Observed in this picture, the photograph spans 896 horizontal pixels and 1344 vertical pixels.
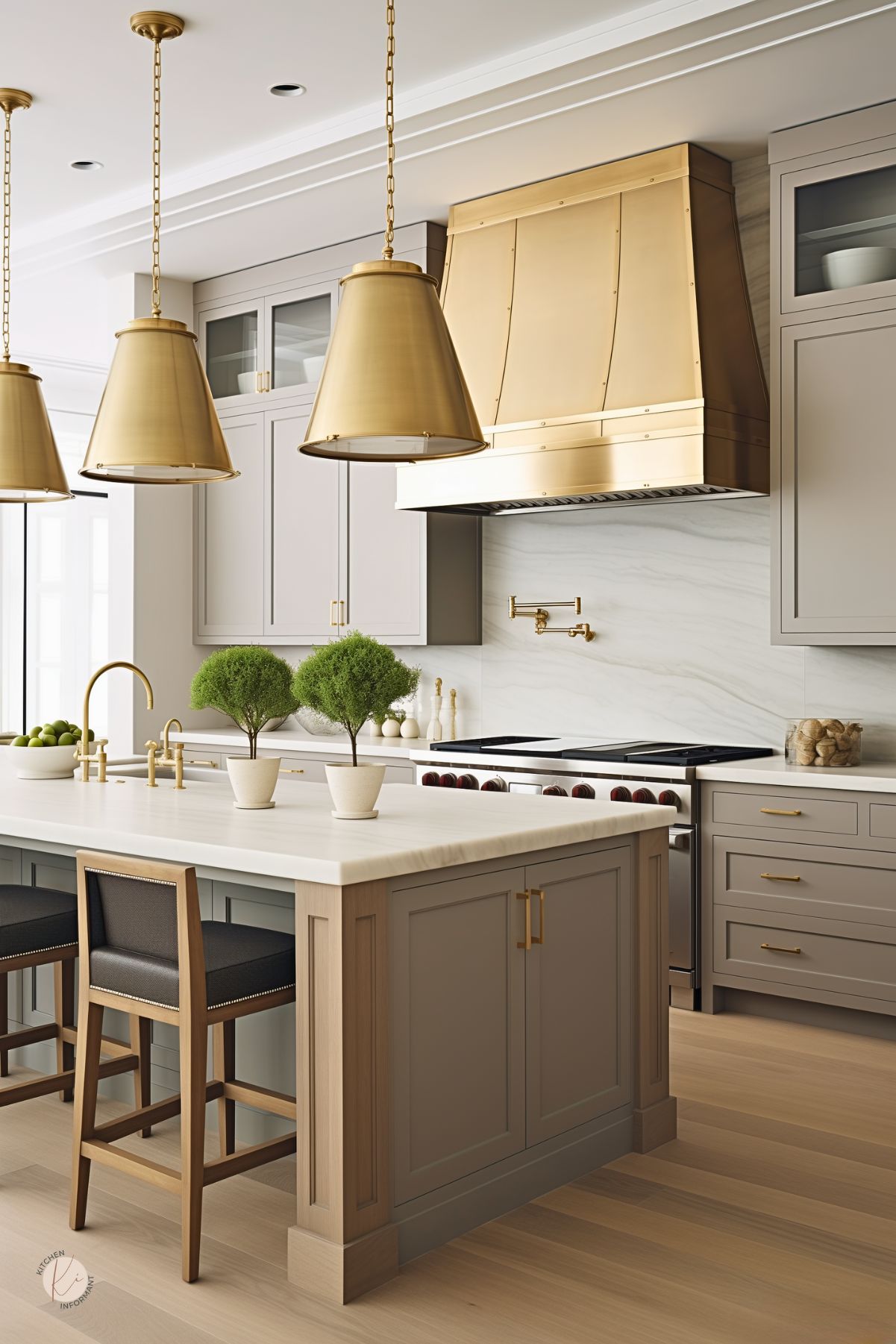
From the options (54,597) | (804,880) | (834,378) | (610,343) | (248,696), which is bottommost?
(804,880)

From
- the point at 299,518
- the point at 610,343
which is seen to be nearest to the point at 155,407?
the point at 610,343

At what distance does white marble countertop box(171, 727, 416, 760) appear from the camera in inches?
208

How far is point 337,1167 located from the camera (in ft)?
7.92

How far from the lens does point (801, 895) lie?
164 inches

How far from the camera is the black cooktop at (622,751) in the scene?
440 cm

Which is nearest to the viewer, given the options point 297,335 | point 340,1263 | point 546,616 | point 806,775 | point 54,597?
point 340,1263

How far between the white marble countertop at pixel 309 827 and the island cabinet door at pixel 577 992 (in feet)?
0.37

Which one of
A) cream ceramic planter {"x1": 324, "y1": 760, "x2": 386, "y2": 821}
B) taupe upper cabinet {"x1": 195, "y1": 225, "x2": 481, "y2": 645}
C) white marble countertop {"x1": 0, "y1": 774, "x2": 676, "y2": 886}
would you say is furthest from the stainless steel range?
cream ceramic planter {"x1": 324, "y1": 760, "x2": 386, "y2": 821}

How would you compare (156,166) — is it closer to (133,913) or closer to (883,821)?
(133,913)

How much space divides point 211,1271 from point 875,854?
2.38m

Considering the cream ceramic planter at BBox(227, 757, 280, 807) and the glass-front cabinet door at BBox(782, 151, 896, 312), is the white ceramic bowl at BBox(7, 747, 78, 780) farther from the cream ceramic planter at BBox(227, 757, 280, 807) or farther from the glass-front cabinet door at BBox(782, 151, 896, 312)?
the glass-front cabinet door at BBox(782, 151, 896, 312)

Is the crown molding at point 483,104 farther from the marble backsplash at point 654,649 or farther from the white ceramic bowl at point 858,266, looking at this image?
the marble backsplash at point 654,649

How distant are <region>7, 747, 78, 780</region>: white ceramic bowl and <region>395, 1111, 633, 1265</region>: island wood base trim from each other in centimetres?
177

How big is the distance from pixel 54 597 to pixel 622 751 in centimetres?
527
